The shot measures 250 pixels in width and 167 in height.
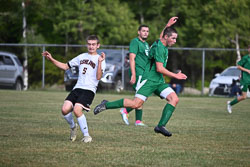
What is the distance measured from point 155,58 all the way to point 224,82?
1616cm

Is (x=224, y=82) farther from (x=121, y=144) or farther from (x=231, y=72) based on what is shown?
(x=121, y=144)

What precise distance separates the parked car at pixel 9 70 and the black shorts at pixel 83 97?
16.7 metres

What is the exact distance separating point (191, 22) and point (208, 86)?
12099 millimetres

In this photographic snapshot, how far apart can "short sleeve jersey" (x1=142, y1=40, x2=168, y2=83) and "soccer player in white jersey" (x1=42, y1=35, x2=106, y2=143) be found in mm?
850

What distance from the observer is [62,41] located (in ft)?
Answer: 125

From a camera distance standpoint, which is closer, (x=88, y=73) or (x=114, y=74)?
(x=88, y=73)

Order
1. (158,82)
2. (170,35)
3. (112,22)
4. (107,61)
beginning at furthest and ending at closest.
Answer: (112,22)
(107,61)
(158,82)
(170,35)

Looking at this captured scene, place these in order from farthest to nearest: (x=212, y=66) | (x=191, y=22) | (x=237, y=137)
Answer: (x=191, y=22), (x=212, y=66), (x=237, y=137)

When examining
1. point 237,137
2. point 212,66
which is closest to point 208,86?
point 212,66

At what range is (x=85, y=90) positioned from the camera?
826 cm

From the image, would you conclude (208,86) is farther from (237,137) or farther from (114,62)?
(237,137)

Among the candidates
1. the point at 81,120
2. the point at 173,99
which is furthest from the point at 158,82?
the point at 81,120

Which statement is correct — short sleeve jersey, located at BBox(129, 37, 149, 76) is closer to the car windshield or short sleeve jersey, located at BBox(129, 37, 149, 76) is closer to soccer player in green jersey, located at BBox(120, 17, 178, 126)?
soccer player in green jersey, located at BBox(120, 17, 178, 126)

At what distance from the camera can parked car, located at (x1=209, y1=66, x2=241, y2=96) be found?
79.6 feet
